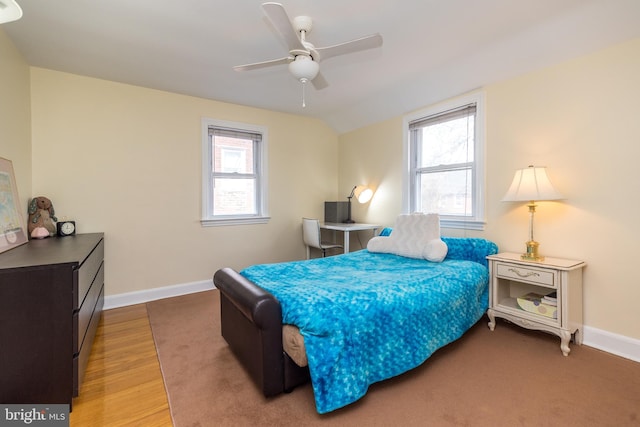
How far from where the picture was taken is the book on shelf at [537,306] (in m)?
2.17

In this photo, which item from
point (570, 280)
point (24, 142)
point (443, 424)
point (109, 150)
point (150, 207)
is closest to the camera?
point (443, 424)

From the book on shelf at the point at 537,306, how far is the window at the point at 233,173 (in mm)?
3072

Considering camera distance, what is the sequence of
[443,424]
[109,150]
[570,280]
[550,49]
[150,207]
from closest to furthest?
[443,424], [570,280], [550,49], [109,150], [150,207]

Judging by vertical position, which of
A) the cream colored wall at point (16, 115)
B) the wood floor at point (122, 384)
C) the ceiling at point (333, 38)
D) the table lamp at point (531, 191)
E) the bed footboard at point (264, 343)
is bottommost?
the wood floor at point (122, 384)

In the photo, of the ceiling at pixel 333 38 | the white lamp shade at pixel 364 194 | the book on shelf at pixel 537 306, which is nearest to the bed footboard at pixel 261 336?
the ceiling at pixel 333 38

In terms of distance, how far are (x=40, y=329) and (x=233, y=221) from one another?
244 centimetres

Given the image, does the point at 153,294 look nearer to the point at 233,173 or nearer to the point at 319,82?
the point at 233,173

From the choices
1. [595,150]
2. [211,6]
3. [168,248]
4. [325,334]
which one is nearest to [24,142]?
[168,248]

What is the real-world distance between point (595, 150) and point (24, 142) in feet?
15.5

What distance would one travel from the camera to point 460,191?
10.4 feet

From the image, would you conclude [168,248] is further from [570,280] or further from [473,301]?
[570,280]

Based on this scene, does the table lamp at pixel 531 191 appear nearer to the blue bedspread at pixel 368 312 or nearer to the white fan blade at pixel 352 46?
the blue bedspread at pixel 368 312

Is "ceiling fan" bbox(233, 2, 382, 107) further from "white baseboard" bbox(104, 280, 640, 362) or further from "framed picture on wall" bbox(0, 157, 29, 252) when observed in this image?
"white baseboard" bbox(104, 280, 640, 362)

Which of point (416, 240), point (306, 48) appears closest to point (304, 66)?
point (306, 48)
